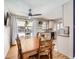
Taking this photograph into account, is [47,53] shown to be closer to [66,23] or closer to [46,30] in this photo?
[66,23]

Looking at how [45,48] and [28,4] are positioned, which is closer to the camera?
[45,48]

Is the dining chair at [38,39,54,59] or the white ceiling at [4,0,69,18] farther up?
the white ceiling at [4,0,69,18]

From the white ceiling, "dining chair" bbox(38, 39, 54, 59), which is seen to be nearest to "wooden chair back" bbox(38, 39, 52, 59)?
"dining chair" bbox(38, 39, 54, 59)

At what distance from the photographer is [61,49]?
16.3 feet

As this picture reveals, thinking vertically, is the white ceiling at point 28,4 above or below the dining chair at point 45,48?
above

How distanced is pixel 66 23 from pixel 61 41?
0.91m

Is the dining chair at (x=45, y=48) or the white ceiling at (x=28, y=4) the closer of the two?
the dining chair at (x=45, y=48)

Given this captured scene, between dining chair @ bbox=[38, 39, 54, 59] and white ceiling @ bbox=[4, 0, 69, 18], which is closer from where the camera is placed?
dining chair @ bbox=[38, 39, 54, 59]

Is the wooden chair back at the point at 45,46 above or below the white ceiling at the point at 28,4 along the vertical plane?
below

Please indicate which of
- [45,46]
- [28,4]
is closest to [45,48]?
[45,46]

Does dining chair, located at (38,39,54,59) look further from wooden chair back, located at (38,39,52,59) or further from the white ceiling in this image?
the white ceiling

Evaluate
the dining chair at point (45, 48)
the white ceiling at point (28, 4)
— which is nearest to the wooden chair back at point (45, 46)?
the dining chair at point (45, 48)

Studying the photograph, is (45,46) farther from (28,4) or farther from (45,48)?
(28,4)

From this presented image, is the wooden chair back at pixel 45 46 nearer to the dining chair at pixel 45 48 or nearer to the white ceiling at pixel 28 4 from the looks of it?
the dining chair at pixel 45 48
